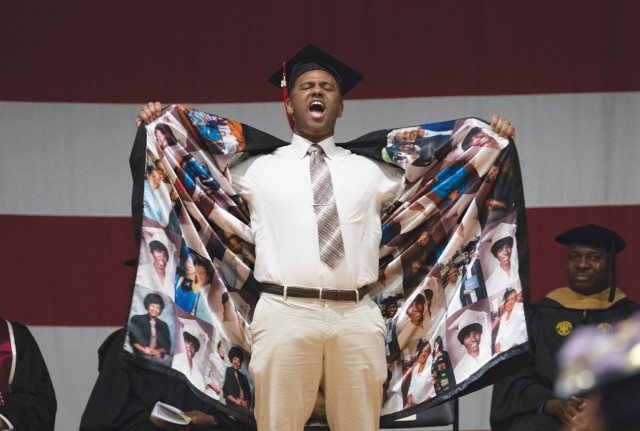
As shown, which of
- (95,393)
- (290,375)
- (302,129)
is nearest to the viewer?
(290,375)

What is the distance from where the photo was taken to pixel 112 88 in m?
4.59

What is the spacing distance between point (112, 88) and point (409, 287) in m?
1.97

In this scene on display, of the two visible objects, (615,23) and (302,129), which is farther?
(615,23)

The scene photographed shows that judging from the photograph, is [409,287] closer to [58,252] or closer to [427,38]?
[427,38]

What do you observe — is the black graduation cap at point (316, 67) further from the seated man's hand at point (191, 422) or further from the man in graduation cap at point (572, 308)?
the man in graduation cap at point (572, 308)

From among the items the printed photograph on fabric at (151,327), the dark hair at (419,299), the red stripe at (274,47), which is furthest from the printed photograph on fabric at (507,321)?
the red stripe at (274,47)

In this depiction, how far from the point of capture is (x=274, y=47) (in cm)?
459

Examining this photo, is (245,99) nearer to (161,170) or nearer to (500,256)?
(161,170)

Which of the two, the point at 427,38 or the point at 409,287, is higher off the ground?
the point at 427,38

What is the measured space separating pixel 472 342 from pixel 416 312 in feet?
0.77

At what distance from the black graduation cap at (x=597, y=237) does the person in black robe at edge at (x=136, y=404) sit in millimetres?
1647

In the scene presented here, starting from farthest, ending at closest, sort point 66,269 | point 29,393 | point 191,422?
1. point 66,269
2. point 29,393
3. point 191,422

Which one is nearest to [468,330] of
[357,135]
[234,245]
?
[234,245]

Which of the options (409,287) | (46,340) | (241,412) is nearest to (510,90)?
(409,287)
